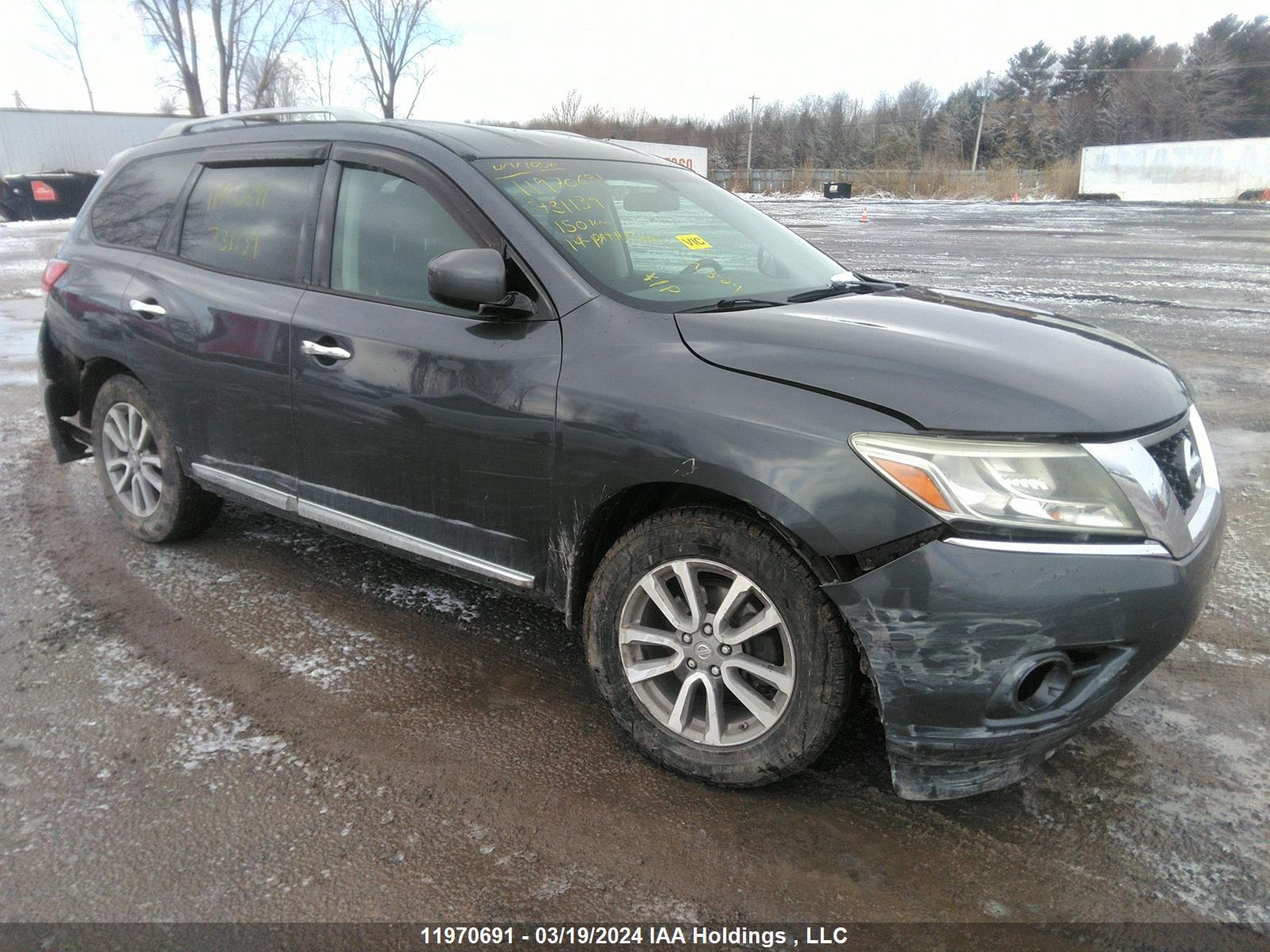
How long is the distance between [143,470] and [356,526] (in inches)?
64.2

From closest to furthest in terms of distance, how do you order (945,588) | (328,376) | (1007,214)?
1. (945,588)
2. (328,376)
3. (1007,214)

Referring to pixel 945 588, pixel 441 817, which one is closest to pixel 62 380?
pixel 441 817

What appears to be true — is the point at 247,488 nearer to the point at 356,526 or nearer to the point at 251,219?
the point at 356,526

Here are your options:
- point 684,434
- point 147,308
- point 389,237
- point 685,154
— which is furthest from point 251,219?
point 685,154

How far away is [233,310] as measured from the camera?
11.6 ft

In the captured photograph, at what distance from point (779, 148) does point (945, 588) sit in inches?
3175

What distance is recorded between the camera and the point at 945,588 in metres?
2.09

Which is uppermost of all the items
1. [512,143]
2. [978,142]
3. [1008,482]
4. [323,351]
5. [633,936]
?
[978,142]

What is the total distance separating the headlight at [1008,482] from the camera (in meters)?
2.11

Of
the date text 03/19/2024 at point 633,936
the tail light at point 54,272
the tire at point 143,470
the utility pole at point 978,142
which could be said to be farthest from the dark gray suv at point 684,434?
the utility pole at point 978,142

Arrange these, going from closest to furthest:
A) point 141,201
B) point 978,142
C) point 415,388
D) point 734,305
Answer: point 734,305 < point 415,388 < point 141,201 < point 978,142

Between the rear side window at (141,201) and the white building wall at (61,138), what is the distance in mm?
36571

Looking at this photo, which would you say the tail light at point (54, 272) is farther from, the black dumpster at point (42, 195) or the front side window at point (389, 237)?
the black dumpster at point (42, 195)

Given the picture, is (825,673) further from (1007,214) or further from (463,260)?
(1007,214)
